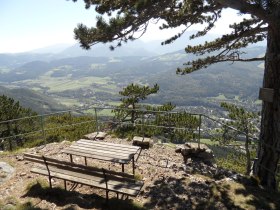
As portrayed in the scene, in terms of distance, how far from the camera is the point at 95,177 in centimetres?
764

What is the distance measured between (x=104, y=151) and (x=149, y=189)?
1.71 metres

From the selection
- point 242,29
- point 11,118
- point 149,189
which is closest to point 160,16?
point 242,29

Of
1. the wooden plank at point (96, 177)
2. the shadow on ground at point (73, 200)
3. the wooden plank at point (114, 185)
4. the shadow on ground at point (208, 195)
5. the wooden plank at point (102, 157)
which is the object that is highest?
the wooden plank at point (102, 157)

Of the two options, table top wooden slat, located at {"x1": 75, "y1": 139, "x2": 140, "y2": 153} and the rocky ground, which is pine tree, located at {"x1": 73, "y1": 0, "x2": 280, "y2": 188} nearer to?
Result: the rocky ground

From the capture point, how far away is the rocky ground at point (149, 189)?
760 cm

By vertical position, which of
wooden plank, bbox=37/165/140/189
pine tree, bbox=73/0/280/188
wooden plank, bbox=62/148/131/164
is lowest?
wooden plank, bbox=37/165/140/189

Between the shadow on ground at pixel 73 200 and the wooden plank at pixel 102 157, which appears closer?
the shadow on ground at pixel 73 200

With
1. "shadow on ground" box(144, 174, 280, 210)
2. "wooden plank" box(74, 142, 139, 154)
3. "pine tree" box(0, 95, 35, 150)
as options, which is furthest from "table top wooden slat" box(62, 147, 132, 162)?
"pine tree" box(0, 95, 35, 150)

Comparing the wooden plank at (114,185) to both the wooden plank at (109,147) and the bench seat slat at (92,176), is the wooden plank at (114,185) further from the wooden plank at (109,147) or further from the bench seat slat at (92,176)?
the wooden plank at (109,147)

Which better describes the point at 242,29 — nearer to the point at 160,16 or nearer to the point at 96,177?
the point at 160,16

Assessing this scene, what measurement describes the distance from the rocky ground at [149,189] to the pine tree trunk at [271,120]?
2.93ft

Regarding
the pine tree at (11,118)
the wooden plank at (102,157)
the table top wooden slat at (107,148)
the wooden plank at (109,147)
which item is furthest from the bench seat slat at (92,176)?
the pine tree at (11,118)

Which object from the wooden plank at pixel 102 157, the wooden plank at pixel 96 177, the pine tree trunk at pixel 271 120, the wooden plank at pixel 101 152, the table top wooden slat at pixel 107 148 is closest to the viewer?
the wooden plank at pixel 96 177

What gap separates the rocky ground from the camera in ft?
24.9
